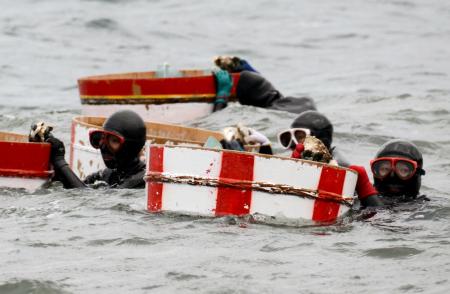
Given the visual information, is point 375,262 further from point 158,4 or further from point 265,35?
point 158,4

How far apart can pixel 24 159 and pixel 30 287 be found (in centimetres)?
276

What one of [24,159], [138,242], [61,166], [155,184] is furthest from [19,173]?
[138,242]

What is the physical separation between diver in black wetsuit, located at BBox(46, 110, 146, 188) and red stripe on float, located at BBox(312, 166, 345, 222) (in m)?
2.17

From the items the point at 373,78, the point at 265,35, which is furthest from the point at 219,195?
the point at 265,35

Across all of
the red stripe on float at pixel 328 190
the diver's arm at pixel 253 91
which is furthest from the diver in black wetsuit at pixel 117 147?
the diver's arm at pixel 253 91

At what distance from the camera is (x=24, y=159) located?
988 cm

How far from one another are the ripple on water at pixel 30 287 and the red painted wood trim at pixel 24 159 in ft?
8.65

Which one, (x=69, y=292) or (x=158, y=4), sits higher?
(x=158, y=4)

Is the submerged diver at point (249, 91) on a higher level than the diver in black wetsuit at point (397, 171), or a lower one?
higher

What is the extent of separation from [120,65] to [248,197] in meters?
16.7

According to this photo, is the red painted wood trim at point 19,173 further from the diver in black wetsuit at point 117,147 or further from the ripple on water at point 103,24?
the ripple on water at point 103,24

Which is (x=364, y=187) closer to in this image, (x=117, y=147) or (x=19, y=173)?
(x=117, y=147)

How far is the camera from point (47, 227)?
8.74 m

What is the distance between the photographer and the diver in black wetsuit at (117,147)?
9922 mm
